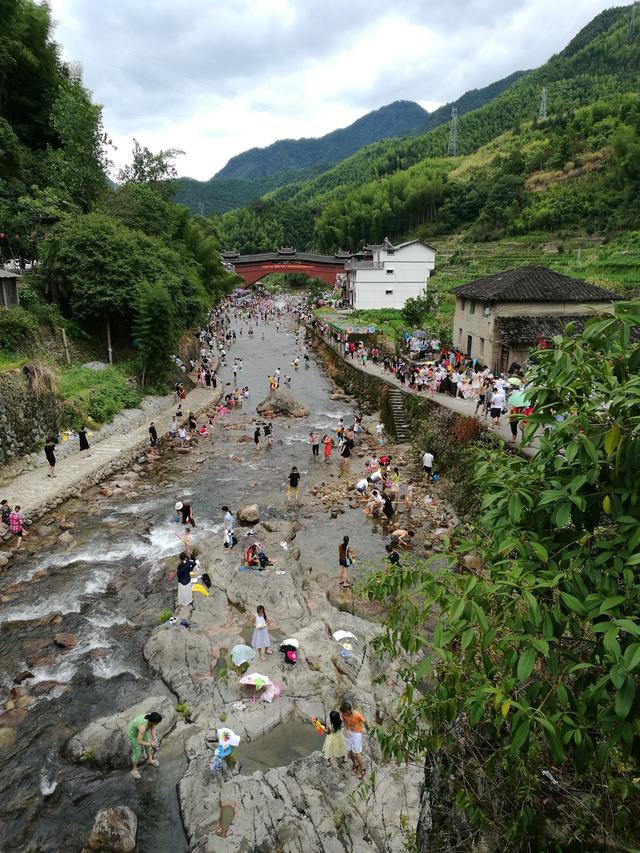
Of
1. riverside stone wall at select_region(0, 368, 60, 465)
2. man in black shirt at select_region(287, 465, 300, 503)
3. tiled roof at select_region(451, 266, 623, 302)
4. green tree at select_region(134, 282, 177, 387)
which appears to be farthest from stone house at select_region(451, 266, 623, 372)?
riverside stone wall at select_region(0, 368, 60, 465)

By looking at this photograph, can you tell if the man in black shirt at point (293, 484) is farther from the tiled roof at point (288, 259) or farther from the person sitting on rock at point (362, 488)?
the tiled roof at point (288, 259)

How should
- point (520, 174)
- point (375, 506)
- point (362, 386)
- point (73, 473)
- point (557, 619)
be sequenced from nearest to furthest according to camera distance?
point (557, 619) → point (375, 506) → point (73, 473) → point (362, 386) → point (520, 174)

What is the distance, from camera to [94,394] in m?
24.6

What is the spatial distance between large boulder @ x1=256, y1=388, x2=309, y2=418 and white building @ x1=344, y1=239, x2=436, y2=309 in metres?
31.9

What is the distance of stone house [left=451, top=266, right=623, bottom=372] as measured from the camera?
24.3 metres

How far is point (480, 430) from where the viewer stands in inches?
744

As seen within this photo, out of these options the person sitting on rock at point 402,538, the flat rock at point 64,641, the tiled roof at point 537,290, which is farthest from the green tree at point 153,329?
the flat rock at point 64,641

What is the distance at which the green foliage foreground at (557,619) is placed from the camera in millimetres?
2783

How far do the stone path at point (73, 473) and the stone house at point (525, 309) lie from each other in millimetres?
17103

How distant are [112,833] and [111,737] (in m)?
1.71

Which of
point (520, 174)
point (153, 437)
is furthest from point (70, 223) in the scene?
point (520, 174)

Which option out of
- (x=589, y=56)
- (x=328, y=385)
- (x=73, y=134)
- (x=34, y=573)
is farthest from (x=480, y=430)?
(x=589, y=56)

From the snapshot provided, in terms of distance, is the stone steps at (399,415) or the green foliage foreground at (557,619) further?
the stone steps at (399,415)

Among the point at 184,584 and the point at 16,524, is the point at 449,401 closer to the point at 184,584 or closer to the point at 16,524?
the point at 184,584
